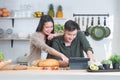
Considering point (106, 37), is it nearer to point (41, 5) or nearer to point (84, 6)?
point (84, 6)

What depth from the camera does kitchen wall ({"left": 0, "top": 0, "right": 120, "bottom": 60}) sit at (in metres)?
4.46

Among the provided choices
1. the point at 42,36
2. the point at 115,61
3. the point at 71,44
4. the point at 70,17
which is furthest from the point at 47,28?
the point at 70,17

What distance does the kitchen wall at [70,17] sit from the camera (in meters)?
4.46

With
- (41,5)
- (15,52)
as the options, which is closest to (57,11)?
(41,5)

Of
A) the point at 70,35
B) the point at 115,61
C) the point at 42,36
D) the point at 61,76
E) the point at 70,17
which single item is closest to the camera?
the point at 61,76

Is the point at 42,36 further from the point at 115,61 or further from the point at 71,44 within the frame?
the point at 115,61

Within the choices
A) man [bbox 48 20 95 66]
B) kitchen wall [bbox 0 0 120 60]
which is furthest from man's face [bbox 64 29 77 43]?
kitchen wall [bbox 0 0 120 60]

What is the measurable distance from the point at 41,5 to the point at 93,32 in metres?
1.02

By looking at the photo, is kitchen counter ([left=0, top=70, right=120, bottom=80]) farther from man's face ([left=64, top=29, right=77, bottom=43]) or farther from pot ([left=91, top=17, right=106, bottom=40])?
pot ([left=91, top=17, right=106, bottom=40])

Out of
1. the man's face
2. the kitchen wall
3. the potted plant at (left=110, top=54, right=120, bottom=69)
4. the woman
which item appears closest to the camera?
the potted plant at (left=110, top=54, right=120, bottom=69)

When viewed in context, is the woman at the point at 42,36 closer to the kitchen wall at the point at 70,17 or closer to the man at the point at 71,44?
the man at the point at 71,44

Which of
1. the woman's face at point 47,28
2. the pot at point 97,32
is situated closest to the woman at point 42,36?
the woman's face at point 47,28

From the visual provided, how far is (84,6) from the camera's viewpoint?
14.8ft

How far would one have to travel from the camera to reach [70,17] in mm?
4480
